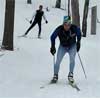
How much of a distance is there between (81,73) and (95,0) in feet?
Result: 119

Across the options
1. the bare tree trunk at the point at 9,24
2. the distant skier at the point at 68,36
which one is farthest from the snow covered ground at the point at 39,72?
the distant skier at the point at 68,36

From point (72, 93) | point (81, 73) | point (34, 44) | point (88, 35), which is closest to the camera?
point (72, 93)

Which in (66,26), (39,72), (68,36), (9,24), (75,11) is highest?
(75,11)

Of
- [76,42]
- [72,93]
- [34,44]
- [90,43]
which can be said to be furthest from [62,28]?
[90,43]

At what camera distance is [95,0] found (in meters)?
51.5

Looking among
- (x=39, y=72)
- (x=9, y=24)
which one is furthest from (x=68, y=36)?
(x=9, y=24)

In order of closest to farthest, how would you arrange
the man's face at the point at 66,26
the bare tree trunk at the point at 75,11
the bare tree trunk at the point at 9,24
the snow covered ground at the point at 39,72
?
the snow covered ground at the point at 39,72, the man's face at the point at 66,26, the bare tree trunk at the point at 9,24, the bare tree trunk at the point at 75,11

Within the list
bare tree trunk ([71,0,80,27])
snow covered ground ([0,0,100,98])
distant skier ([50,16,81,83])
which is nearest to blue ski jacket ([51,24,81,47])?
distant skier ([50,16,81,83])

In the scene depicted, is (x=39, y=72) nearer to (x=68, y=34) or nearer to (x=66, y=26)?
(x=68, y=34)

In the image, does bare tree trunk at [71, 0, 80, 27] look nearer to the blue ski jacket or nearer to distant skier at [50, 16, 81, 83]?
distant skier at [50, 16, 81, 83]

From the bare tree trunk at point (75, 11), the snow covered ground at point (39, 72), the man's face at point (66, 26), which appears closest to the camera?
the snow covered ground at point (39, 72)

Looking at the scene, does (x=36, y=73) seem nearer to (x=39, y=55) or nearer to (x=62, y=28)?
(x=62, y=28)

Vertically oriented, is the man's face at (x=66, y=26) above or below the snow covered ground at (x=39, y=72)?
above

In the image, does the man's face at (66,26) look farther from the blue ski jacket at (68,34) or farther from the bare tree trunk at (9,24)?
the bare tree trunk at (9,24)
